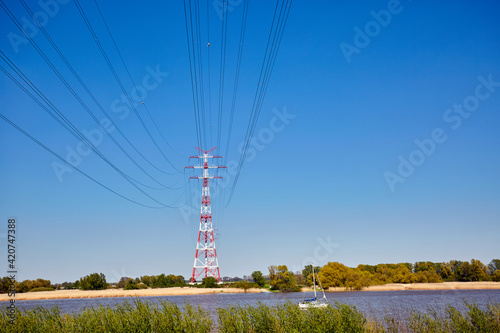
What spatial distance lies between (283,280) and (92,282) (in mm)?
81494

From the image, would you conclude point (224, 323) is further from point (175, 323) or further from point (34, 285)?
point (34, 285)

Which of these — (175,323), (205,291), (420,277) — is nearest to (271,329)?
(175,323)

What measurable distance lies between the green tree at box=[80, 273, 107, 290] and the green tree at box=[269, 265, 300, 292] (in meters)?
75.2

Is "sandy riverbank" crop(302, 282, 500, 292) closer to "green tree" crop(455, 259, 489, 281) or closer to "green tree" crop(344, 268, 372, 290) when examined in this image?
"green tree" crop(344, 268, 372, 290)

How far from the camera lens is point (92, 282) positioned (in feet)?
560

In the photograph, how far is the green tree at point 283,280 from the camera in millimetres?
153875

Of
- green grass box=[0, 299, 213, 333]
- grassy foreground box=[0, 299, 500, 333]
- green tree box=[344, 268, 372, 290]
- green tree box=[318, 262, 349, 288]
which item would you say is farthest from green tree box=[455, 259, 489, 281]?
green grass box=[0, 299, 213, 333]

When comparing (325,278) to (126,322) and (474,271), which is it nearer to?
(474,271)

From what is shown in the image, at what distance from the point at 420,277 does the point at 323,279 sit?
5301 cm

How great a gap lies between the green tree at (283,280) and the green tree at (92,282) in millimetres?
75156

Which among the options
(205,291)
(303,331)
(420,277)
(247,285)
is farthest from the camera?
(420,277)

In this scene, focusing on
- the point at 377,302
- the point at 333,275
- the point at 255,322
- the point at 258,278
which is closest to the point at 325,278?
the point at 333,275

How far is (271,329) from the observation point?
2902 cm

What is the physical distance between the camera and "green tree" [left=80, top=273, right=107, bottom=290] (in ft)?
559
